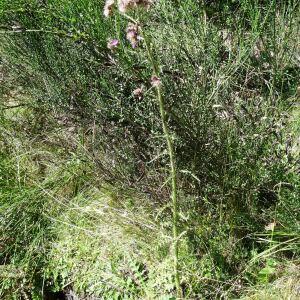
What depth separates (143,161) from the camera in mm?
2812

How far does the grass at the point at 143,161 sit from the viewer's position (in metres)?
2.47

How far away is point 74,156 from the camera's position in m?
3.17

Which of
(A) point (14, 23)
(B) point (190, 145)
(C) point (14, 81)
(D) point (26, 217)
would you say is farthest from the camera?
(C) point (14, 81)

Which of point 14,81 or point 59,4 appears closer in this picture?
point 59,4

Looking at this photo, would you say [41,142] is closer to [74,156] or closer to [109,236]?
[74,156]

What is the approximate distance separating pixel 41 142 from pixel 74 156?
0.48 meters

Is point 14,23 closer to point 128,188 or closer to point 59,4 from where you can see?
point 59,4

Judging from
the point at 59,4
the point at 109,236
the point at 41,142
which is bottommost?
the point at 109,236

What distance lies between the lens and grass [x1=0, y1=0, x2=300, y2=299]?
247 cm

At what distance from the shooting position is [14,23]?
3.36 m

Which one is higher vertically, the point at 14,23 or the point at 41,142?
the point at 14,23

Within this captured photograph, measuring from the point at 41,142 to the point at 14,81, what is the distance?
2.13ft

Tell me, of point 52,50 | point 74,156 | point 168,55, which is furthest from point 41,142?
point 168,55

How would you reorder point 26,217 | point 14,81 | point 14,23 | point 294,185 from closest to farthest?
point 294,185, point 26,217, point 14,23, point 14,81
